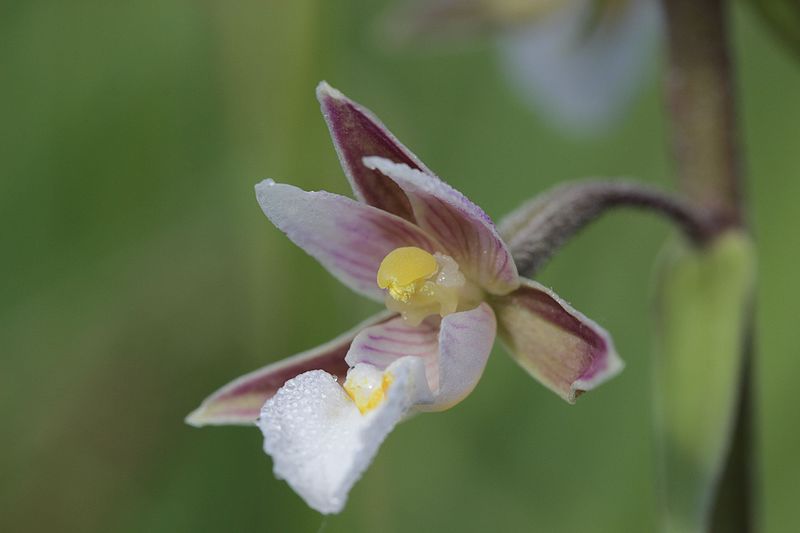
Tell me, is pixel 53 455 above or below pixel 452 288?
below

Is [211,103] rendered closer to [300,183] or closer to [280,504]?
[300,183]

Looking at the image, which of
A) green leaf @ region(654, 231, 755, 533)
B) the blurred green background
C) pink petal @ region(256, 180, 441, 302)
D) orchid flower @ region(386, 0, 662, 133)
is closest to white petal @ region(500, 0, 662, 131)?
orchid flower @ region(386, 0, 662, 133)

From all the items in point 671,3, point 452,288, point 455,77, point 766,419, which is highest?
point 671,3

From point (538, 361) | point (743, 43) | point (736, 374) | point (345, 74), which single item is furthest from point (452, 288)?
point (743, 43)

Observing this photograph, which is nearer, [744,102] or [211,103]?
[211,103]

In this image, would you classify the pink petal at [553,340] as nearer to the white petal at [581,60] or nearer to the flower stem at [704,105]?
the flower stem at [704,105]

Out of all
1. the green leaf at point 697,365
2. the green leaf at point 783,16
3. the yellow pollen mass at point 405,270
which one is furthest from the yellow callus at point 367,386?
the green leaf at point 783,16

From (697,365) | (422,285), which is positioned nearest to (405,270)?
(422,285)
